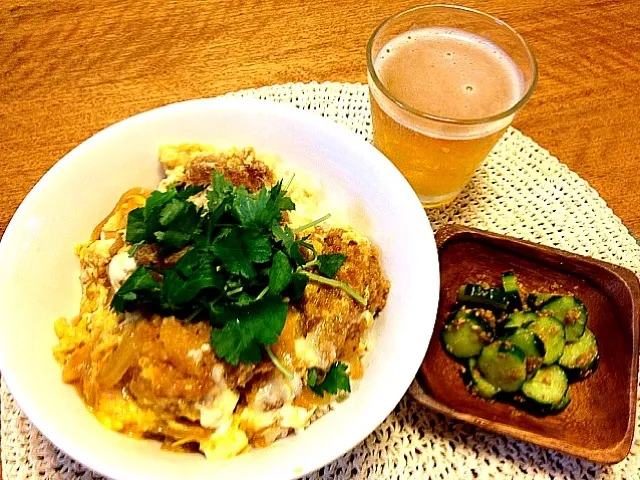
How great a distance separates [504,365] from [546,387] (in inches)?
5.1

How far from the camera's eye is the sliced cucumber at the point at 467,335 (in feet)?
5.50

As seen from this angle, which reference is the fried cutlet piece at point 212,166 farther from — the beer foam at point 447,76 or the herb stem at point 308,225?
the beer foam at point 447,76

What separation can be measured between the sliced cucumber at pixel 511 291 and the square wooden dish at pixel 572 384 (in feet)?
0.20

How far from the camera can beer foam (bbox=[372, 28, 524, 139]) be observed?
1.83 meters

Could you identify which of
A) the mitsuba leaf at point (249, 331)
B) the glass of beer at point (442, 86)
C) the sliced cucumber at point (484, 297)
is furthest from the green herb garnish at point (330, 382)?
the glass of beer at point (442, 86)

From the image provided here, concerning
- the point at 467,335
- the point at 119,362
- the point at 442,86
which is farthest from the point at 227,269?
the point at 442,86

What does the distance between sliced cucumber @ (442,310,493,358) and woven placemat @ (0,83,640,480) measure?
19 centimetres

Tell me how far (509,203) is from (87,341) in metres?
1.38

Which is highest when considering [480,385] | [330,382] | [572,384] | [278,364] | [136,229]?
[136,229]

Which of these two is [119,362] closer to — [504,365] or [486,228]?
[504,365]

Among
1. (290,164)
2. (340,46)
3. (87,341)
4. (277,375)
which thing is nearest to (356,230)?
(290,164)

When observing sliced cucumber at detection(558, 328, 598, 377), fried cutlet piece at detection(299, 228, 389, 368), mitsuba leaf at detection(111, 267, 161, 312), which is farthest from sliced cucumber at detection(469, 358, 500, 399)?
mitsuba leaf at detection(111, 267, 161, 312)

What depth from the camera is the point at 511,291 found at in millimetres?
1783

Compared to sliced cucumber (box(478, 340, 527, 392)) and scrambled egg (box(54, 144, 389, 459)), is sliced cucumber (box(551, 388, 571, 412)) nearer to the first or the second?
sliced cucumber (box(478, 340, 527, 392))
